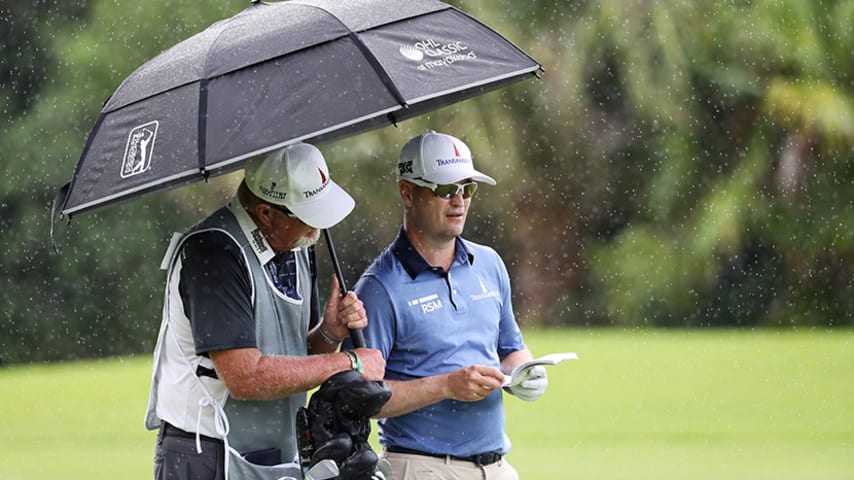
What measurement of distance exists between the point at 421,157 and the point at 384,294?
330 millimetres

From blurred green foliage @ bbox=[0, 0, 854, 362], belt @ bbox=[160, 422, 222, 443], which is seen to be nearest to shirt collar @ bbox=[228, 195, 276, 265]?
belt @ bbox=[160, 422, 222, 443]

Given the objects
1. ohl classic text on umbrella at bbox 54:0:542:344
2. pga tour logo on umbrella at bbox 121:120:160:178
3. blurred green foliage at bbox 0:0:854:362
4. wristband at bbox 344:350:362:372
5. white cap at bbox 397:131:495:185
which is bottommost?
blurred green foliage at bbox 0:0:854:362

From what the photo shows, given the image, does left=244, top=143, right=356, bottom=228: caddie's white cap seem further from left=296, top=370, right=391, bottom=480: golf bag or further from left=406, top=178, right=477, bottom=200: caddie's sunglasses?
left=406, top=178, right=477, bottom=200: caddie's sunglasses

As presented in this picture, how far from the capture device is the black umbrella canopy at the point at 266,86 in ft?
8.79

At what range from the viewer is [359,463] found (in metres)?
2.87

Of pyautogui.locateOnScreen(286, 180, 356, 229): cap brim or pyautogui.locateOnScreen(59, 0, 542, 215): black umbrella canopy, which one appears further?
pyautogui.locateOnScreen(286, 180, 356, 229): cap brim

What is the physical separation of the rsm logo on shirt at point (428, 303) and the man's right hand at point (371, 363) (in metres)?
0.32

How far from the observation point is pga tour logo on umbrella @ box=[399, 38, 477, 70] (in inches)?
114

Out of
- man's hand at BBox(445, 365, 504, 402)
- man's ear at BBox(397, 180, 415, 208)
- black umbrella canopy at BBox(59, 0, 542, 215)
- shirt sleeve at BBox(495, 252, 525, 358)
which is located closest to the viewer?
black umbrella canopy at BBox(59, 0, 542, 215)

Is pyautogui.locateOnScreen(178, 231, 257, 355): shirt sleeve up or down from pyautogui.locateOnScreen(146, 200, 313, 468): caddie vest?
up

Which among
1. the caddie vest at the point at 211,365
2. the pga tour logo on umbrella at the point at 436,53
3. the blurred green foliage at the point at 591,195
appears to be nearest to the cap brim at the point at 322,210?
the caddie vest at the point at 211,365

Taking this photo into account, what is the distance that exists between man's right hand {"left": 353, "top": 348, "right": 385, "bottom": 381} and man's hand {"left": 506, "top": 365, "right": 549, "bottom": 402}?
41 centimetres

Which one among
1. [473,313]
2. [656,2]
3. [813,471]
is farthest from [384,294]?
[656,2]

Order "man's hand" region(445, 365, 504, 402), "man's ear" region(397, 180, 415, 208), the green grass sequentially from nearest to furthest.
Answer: "man's hand" region(445, 365, 504, 402) → "man's ear" region(397, 180, 415, 208) → the green grass
